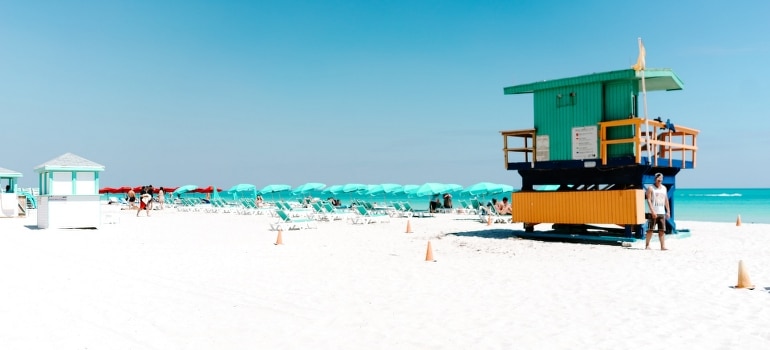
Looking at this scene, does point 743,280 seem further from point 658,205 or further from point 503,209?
point 503,209

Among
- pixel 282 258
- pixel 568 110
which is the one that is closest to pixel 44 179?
pixel 282 258

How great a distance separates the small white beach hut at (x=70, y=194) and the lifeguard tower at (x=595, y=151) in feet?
43.3

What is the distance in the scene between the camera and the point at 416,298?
7.21 meters

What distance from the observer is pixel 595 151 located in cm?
1384

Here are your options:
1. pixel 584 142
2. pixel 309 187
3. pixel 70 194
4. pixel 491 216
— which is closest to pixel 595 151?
pixel 584 142

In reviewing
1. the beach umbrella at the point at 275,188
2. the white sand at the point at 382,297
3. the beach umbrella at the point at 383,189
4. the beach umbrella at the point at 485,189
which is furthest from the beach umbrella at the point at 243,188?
the white sand at the point at 382,297

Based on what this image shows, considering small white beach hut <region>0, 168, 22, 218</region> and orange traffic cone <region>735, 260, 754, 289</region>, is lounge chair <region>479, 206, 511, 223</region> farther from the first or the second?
small white beach hut <region>0, 168, 22, 218</region>

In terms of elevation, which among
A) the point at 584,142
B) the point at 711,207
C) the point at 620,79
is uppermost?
the point at 620,79

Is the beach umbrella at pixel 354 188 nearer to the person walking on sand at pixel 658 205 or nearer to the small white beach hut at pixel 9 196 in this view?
the small white beach hut at pixel 9 196

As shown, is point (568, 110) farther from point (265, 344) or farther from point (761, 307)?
point (265, 344)

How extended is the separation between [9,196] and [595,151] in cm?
2501

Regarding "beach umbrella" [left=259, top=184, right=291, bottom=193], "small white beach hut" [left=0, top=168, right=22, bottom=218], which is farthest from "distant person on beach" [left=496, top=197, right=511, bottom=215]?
"beach umbrella" [left=259, top=184, right=291, bottom=193]

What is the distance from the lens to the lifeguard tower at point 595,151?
521 inches

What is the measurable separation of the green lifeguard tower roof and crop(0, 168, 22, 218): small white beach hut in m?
22.4
